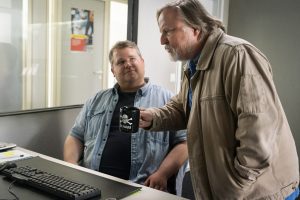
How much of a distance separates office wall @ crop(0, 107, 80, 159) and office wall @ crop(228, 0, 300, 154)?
221cm

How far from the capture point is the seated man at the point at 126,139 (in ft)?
5.87

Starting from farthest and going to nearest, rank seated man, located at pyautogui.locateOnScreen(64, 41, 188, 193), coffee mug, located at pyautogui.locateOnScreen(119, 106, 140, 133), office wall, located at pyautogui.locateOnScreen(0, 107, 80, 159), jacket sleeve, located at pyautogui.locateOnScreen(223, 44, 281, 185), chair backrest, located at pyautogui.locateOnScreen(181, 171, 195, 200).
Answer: chair backrest, located at pyautogui.locateOnScreen(181, 171, 195, 200) → office wall, located at pyautogui.locateOnScreen(0, 107, 80, 159) → seated man, located at pyautogui.locateOnScreen(64, 41, 188, 193) → coffee mug, located at pyautogui.locateOnScreen(119, 106, 140, 133) → jacket sleeve, located at pyautogui.locateOnScreen(223, 44, 281, 185)

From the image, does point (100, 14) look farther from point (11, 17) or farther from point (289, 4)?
point (289, 4)

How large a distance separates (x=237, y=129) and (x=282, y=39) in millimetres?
2762

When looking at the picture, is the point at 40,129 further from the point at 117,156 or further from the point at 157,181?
the point at 157,181

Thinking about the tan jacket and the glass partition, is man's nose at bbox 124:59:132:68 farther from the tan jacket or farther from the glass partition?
the tan jacket

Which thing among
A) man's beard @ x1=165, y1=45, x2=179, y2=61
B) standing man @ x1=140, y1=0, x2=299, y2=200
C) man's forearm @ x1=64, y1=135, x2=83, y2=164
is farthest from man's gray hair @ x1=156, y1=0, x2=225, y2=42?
man's forearm @ x1=64, y1=135, x2=83, y2=164

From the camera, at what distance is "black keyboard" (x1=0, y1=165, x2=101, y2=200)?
106 cm

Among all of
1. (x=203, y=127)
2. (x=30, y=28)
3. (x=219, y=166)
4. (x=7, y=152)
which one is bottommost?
(x=7, y=152)

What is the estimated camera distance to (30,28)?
2.16 meters

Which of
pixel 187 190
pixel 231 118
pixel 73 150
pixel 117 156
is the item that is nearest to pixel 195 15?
pixel 231 118

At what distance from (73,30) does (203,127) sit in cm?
164

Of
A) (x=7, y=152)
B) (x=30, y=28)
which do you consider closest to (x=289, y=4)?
(x=30, y=28)

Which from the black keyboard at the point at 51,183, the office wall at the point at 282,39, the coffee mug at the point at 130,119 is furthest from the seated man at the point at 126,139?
the office wall at the point at 282,39
